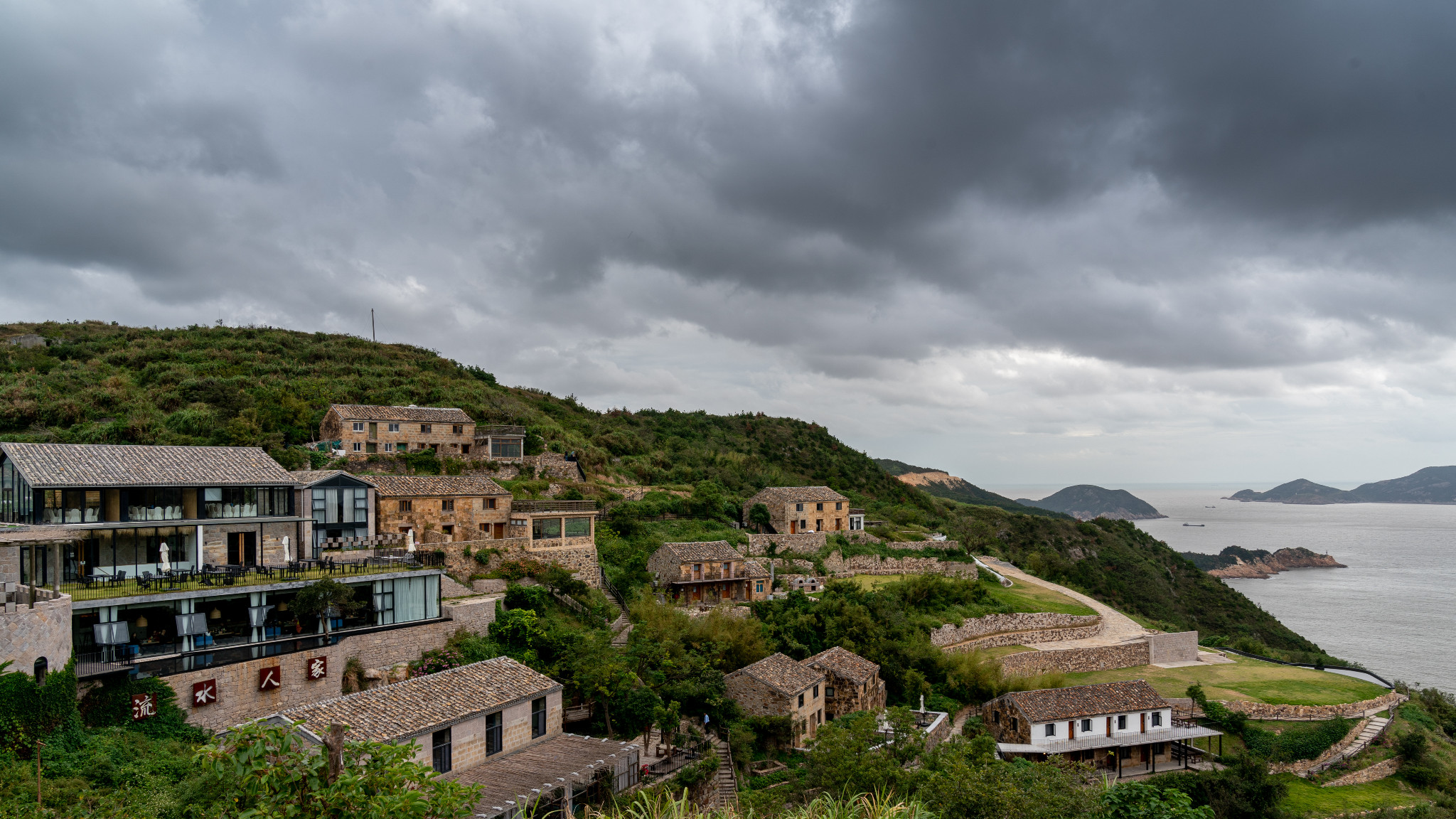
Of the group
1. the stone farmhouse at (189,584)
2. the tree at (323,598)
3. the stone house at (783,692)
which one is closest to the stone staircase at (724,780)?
the stone house at (783,692)

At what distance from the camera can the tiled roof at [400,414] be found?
4484cm

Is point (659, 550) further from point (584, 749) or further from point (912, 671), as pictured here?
point (584, 749)

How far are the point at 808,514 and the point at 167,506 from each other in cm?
3565

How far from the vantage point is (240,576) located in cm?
2211

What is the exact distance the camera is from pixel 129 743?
1602 cm

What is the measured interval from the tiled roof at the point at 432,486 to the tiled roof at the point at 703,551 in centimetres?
877

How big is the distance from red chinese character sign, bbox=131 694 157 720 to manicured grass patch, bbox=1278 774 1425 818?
114 feet

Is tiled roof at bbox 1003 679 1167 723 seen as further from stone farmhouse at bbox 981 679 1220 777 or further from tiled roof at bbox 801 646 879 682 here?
tiled roof at bbox 801 646 879 682

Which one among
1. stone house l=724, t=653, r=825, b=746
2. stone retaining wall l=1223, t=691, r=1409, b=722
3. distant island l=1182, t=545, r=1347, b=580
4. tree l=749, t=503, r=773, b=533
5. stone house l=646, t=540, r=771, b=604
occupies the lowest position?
distant island l=1182, t=545, r=1347, b=580

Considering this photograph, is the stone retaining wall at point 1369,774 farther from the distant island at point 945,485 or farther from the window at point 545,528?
the distant island at point 945,485

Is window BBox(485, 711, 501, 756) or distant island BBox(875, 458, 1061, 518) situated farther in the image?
distant island BBox(875, 458, 1061, 518)

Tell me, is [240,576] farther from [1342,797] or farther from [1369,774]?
[1369,774]

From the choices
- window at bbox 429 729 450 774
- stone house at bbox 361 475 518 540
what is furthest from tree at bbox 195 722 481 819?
stone house at bbox 361 475 518 540

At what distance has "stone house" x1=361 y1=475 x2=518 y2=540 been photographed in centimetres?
3237
